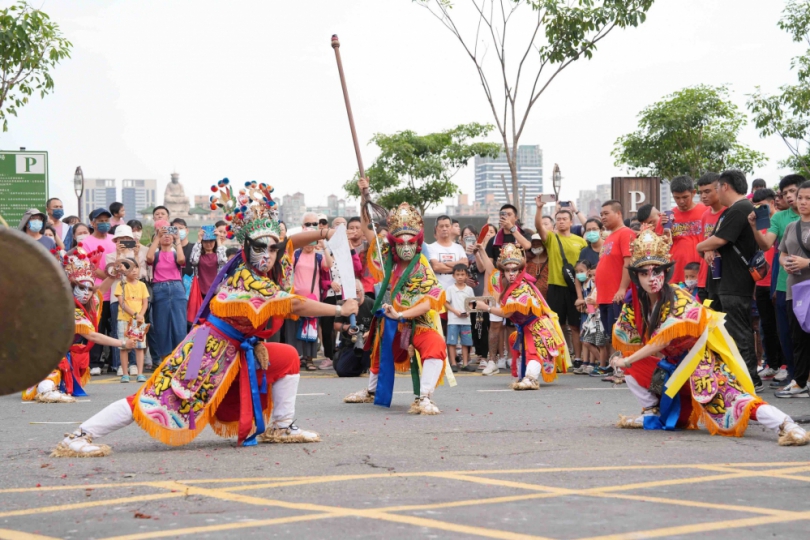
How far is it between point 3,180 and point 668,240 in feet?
67.3

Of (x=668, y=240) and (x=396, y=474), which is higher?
(x=668, y=240)

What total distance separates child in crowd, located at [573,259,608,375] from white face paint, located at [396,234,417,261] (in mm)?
4197

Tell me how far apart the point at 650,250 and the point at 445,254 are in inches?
269

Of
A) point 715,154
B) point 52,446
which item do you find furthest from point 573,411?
point 715,154

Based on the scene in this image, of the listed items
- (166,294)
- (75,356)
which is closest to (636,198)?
(166,294)

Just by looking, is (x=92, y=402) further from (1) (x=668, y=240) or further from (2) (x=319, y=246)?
(1) (x=668, y=240)

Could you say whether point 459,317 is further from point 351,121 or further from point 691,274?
point 351,121

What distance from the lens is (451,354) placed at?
14.6 metres

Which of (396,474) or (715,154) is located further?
(715,154)

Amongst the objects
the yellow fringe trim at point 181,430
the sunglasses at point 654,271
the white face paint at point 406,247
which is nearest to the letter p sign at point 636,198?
the white face paint at point 406,247

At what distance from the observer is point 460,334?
14562 mm

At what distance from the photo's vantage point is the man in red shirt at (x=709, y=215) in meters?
10.4

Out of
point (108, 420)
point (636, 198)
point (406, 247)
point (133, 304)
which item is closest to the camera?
point (108, 420)

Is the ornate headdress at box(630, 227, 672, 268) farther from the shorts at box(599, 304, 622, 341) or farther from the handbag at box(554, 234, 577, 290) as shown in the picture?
the handbag at box(554, 234, 577, 290)
